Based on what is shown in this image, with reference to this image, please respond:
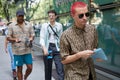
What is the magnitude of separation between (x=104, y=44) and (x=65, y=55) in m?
6.40

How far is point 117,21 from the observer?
9.40 metres

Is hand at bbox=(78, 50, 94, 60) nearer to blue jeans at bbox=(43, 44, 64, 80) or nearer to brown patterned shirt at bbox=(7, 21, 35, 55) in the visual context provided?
blue jeans at bbox=(43, 44, 64, 80)

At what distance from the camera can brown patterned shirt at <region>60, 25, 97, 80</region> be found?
3.97 meters

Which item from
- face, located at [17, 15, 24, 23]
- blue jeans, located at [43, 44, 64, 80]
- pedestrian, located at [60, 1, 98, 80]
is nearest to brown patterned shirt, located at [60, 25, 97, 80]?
pedestrian, located at [60, 1, 98, 80]

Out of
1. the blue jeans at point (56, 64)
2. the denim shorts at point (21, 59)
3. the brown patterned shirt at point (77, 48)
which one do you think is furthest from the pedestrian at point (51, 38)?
the brown patterned shirt at point (77, 48)

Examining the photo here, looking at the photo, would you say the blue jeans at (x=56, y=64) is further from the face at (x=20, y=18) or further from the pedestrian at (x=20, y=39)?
the face at (x=20, y=18)

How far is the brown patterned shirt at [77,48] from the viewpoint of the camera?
3969 millimetres

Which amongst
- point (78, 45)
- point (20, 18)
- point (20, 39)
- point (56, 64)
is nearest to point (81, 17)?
point (78, 45)

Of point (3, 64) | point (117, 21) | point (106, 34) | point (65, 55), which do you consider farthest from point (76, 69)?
point (3, 64)

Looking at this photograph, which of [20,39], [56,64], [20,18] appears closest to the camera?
[56,64]

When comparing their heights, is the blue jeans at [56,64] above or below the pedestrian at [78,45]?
below

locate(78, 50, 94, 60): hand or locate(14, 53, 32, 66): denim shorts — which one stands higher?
locate(78, 50, 94, 60): hand

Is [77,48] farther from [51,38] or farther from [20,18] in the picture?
[20,18]

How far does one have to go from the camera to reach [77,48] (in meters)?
3.98
